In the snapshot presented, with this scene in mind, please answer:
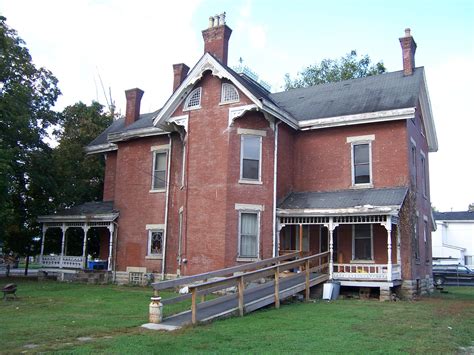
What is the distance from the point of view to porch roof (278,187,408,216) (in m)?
17.9

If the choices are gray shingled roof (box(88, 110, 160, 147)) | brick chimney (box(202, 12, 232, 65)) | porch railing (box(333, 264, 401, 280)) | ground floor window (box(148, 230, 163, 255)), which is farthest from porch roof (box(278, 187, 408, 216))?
gray shingled roof (box(88, 110, 160, 147))

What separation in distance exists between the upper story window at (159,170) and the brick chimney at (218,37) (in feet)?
17.5

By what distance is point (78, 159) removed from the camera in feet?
103

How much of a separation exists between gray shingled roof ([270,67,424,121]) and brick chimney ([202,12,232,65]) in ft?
13.9

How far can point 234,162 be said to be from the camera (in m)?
19.9

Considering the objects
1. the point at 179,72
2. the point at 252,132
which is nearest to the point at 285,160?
the point at 252,132

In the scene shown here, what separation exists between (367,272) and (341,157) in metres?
5.11

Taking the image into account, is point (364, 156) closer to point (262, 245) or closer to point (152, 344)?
point (262, 245)

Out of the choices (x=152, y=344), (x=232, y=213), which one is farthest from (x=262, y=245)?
(x=152, y=344)

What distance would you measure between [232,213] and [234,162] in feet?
6.72

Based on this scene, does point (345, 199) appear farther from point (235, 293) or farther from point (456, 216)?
point (456, 216)

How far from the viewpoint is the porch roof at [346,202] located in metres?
17.9

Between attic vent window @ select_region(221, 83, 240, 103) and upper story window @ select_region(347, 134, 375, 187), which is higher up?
attic vent window @ select_region(221, 83, 240, 103)

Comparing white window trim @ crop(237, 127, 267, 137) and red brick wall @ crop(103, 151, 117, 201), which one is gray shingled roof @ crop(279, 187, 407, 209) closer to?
white window trim @ crop(237, 127, 267, 137)
